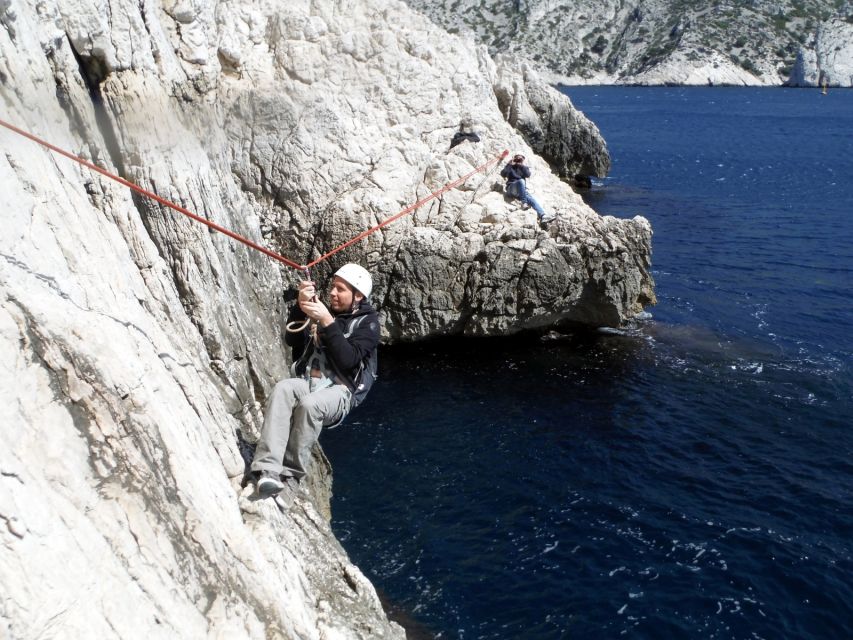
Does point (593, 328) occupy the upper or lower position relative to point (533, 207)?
lower

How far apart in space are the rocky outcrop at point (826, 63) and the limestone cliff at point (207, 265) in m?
160

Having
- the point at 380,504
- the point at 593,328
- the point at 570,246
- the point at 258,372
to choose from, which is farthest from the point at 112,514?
the point at 593,328

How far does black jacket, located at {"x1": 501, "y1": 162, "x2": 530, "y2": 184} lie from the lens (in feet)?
83.5

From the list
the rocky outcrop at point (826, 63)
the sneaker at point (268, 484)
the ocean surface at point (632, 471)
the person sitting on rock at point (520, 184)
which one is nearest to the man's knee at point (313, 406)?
the sneaker at point (268, 484)

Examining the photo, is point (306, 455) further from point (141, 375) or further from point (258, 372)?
point (258, 372)

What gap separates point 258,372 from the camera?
1555 centimetres

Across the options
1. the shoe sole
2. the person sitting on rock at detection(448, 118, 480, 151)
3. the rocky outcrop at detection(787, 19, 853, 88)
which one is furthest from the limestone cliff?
the rocky outcrop at detection(787, 19, 853, 88)

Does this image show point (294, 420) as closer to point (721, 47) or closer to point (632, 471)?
point (632, 471)

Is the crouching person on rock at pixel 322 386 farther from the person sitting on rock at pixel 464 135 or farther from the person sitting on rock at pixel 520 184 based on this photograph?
the person sitting on rock at pixel 464 135

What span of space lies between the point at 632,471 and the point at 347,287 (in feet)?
37.0

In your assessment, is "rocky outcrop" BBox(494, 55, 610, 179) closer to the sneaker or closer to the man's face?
the man's face

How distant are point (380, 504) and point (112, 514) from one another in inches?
419

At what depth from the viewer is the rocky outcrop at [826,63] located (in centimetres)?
16062

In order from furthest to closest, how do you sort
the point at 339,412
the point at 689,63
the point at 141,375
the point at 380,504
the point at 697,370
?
the point at 689,63 → the point at 697,370 → the point at 380,504 → the point at 339,412 → the point at 141,375
